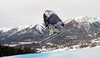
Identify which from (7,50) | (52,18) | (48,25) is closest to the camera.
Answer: (52,18)

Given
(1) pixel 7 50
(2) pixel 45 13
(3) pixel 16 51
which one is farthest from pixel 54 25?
(3) pixel 16 51

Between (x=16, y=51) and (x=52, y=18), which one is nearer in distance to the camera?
(x=52, y=18)

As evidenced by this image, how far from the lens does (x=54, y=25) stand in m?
11.4

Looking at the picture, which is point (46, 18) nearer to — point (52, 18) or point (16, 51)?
point (52, 18)

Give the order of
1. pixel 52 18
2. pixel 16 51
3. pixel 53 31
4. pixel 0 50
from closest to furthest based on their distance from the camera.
A: pixel 52 18, pixel 53 31, pixel 0 50, pixel 16 51

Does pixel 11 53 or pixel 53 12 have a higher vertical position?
pixel 53 12

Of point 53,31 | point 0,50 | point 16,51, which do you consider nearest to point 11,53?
point 16,51

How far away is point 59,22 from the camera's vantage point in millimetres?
11023

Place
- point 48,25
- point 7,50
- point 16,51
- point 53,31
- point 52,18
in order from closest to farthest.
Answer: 1. point 52,18
2. point 48,25
3. point 53,31
4. point 7,50
5. point 16,51

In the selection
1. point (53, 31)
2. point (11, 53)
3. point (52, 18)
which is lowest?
point (11, 53)

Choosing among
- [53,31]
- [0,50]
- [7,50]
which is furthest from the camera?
[7,50]

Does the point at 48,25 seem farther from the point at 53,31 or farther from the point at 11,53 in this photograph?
the point at 11,53

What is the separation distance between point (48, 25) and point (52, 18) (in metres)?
1.19

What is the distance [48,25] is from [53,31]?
1.12 m
